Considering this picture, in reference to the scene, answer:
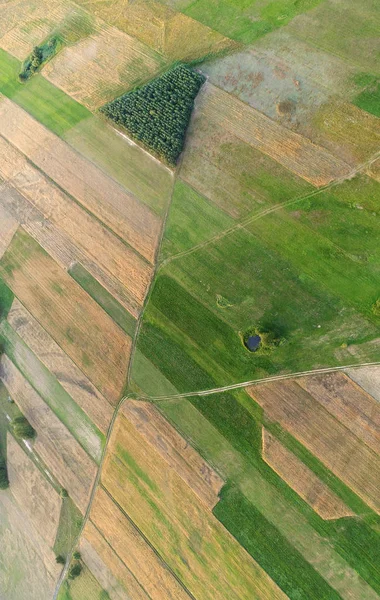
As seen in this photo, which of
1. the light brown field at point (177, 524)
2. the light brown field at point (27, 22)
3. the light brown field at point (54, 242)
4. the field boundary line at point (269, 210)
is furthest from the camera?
the light brown field at point (27, 22)

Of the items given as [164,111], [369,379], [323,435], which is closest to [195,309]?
[323,435]

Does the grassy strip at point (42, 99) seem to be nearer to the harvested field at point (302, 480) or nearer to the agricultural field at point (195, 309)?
the agricultural field at point (195, 309)

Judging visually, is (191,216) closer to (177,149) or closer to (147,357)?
(177,149)

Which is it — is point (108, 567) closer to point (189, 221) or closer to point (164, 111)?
point (189, 221)

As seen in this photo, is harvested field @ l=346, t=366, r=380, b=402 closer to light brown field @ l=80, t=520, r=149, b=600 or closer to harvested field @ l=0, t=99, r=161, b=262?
harvested field @ l=0, t=99, r=161, b=262

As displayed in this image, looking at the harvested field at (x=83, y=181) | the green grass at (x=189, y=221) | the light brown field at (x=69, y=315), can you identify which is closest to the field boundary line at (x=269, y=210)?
the green grass at (x=189, y=221)

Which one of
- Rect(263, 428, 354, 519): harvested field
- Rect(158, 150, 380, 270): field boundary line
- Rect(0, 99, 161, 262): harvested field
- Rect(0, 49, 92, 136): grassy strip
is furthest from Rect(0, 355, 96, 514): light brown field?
Rect(0, 49, 92, 136): grassy strip
